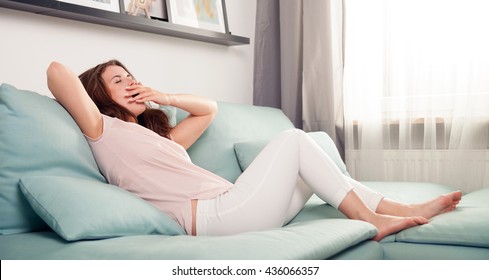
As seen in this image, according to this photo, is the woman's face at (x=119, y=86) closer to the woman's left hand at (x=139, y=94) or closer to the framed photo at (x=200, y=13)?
the woman's left hand at (x=139, y=94)

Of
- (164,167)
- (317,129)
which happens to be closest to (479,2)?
(317,129)

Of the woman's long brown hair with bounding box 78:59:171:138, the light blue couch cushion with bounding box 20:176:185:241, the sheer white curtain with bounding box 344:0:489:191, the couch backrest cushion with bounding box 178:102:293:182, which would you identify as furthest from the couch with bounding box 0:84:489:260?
the sheer white curtain with bounding box 344:0:489:191

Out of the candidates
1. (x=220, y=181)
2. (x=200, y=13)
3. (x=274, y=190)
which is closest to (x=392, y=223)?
(x=274, y=190)

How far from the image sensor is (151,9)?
9.42ft

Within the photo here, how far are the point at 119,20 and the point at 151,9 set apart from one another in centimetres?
33

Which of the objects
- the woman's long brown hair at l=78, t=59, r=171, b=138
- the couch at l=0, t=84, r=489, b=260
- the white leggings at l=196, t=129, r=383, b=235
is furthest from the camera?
the woman's long brown hair at l=78, t=59, r=171, b=138

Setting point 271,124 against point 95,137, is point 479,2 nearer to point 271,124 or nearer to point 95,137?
point 271,124

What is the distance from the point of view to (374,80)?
320cm

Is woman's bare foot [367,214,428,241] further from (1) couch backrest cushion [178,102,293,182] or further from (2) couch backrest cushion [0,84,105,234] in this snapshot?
(2) couch backrest cushion [0,84,105,234]

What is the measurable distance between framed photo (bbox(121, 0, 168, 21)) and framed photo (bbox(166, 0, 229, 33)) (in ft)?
0.11

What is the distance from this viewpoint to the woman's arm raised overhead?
1.91 m

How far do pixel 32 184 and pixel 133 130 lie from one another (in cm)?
46

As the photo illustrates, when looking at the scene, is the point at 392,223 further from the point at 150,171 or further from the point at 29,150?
the point at 29,150

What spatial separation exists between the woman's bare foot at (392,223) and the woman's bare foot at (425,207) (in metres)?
0.10
